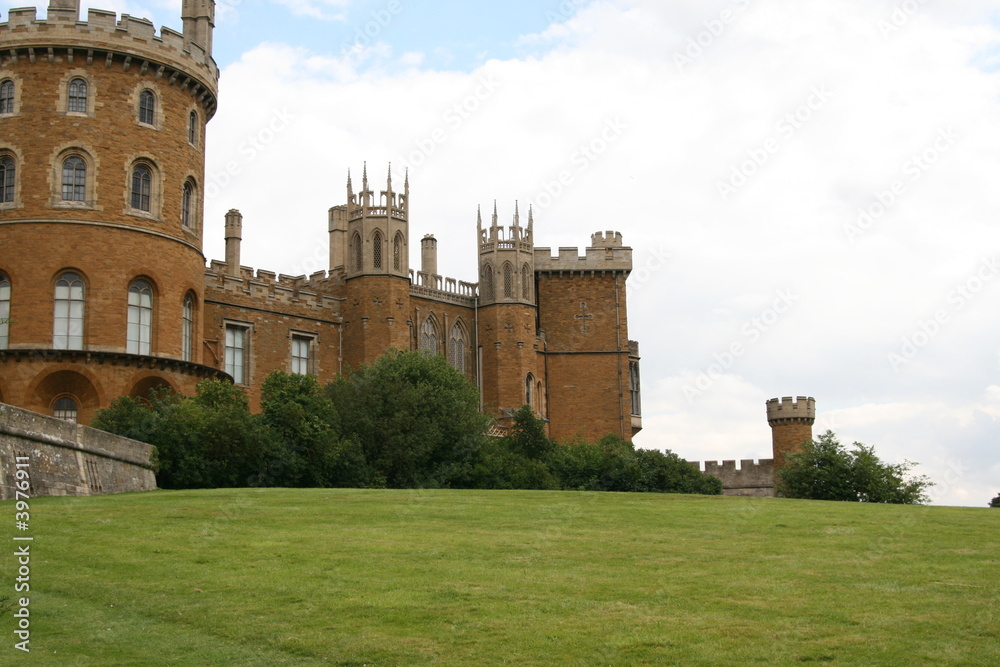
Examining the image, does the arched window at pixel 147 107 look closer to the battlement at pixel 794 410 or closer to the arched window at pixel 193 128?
the arched window at pixel 193 128

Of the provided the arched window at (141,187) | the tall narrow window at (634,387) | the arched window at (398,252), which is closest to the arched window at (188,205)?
the arched window at (141,187)

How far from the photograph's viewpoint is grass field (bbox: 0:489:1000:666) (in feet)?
43.0

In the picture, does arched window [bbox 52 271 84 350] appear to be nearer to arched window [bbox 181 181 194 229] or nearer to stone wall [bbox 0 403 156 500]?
arched window [bbox 181 181 194 229]

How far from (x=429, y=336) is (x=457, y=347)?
167 centimetres

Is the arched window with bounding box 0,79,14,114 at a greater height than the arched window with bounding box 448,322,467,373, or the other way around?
the arched window with bounding box 0,79,14,114

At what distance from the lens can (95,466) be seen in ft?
92.1

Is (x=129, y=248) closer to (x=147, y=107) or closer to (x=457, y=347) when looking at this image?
(x=147, y=107)

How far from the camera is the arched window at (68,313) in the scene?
39750mm

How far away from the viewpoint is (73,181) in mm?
40844

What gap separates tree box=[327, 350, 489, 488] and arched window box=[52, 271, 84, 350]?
8.36 metres

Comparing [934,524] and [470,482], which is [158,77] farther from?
[934,524]

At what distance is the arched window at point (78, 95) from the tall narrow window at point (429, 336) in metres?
19.0

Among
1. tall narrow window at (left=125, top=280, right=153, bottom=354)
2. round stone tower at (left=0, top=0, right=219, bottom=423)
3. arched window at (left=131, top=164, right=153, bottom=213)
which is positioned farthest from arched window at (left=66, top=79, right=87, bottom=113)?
tall narrow window at (left=125, top=280, right=153, bottom=354)

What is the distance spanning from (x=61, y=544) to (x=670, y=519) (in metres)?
10.4
